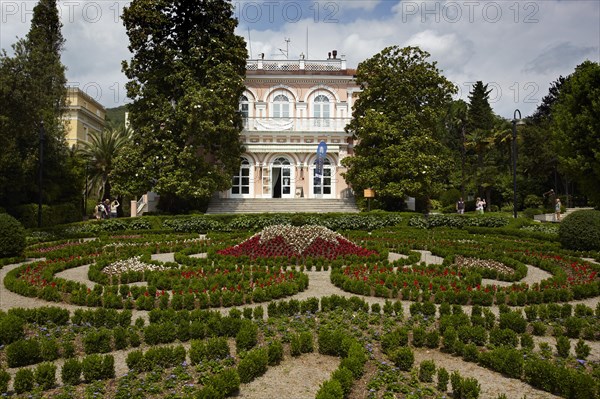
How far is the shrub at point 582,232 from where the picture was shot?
551 inches

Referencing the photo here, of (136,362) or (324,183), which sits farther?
(324,183)

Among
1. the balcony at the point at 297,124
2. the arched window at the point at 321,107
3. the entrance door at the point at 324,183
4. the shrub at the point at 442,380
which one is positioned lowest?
the shrub at the point at 442,380

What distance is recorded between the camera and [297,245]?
43.0 feet

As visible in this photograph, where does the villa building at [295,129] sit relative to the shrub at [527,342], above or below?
above

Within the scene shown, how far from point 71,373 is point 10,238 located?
10.2 m

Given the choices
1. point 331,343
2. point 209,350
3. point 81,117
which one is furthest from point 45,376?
point 81,117

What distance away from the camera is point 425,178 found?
27.0 meters

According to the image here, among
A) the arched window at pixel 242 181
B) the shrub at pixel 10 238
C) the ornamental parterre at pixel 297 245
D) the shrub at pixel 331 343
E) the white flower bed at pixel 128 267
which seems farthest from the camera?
the arched window at pixel 242 181

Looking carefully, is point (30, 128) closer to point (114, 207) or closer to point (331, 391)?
point (114, 207)

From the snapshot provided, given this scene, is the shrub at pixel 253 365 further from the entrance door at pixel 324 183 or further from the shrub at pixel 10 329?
the entrance door at pixel 324 183

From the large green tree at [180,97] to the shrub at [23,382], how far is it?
19.7 meters

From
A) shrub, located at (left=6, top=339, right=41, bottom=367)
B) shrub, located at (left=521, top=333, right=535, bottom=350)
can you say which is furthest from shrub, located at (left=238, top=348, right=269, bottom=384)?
shrub, located at (left=521, top=333, right=535, bottom=350)

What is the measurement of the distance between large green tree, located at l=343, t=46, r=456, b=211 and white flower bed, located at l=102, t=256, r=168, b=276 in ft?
57.6

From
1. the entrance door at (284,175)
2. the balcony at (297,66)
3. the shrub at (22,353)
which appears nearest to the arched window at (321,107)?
the balcony at (297,66)
